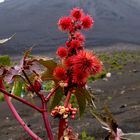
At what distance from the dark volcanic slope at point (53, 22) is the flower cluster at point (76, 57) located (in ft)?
100

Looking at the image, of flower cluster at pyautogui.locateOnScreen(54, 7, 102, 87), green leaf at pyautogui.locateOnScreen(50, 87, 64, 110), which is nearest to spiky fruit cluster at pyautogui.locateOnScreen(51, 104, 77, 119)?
flower cluster at pyautogui.locateOnScreen(54, 7, 102, 87)

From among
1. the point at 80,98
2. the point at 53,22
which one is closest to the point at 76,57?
the point at 80,98

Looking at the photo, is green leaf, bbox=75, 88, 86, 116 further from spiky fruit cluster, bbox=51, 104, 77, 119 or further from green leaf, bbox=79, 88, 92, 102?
spiky fruit cluster, bbox=51, 104, 77, 119

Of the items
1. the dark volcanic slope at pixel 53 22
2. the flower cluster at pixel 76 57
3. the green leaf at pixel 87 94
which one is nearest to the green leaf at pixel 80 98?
the green leaf at pixel 87 94

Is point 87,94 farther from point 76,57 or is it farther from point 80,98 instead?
point 76,57

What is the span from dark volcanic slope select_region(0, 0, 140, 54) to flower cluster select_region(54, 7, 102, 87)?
100 ft

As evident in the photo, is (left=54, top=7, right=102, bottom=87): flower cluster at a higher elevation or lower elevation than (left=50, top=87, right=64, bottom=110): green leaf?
higher

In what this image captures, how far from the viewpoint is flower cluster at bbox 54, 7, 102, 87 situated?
1139 mm

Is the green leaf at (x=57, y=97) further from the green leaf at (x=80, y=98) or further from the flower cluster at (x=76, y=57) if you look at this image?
the flower cluster at (x=76, y=57)

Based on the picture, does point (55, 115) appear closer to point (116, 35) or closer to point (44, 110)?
point (44, 110)

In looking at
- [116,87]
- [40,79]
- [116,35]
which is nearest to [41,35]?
[116,35]

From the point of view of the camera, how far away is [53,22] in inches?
1731

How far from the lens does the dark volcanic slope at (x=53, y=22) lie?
1451 inches

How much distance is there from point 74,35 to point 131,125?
465cm
